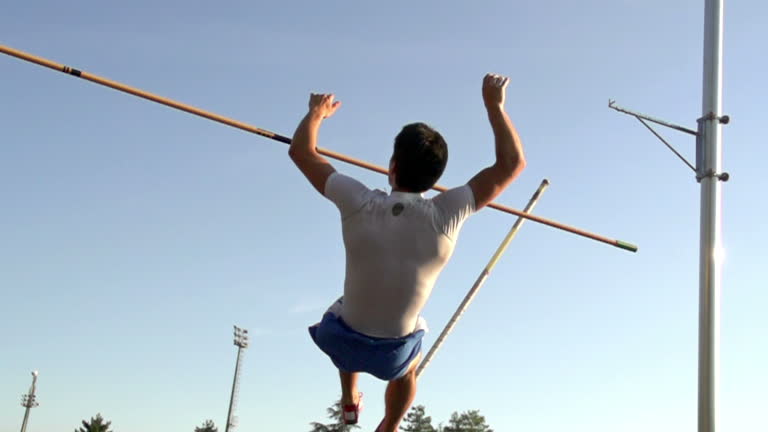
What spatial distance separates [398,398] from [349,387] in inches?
13.0

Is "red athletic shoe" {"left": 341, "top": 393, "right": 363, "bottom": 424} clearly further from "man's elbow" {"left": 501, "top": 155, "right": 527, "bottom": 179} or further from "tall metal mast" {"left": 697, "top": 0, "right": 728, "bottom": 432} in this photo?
"tall metal mast" {"left": 697, "top": 0, "right": 728, "bottom": 432}

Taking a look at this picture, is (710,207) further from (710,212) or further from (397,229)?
(397,229)

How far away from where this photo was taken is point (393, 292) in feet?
14.5

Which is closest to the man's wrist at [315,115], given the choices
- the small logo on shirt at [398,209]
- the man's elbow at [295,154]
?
the man's elbow at [295,154]

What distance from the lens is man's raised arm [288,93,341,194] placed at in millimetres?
4605

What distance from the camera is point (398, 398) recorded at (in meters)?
5.26

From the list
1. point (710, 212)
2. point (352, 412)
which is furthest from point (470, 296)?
point (710, 212)

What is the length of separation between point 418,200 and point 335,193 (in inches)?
15.0

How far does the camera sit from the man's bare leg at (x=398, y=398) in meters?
5.20

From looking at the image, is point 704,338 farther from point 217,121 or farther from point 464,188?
point 464,188

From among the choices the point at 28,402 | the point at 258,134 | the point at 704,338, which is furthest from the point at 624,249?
the point at 28,402

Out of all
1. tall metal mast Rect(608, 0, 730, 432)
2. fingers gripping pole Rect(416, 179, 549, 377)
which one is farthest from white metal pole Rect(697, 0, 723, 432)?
fingers gripping pole Rect(416, 179, 549, 377)

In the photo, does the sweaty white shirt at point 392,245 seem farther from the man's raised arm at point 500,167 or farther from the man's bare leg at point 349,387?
the man's bare leg at point 349,387

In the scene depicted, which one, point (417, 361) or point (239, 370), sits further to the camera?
point (239, 370)
